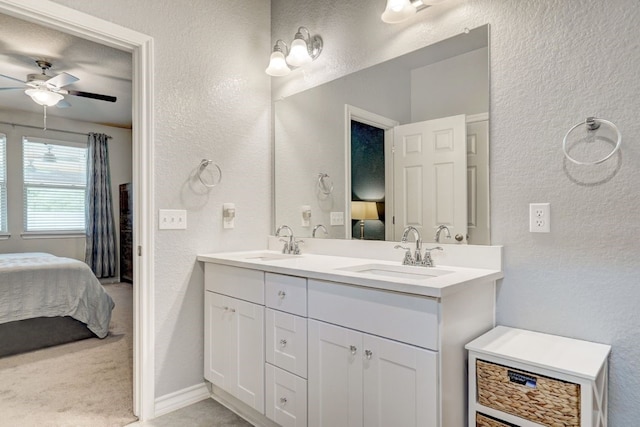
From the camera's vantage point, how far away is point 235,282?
6.84 ft

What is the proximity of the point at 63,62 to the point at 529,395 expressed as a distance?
4.30 meters

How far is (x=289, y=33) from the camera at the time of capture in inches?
104

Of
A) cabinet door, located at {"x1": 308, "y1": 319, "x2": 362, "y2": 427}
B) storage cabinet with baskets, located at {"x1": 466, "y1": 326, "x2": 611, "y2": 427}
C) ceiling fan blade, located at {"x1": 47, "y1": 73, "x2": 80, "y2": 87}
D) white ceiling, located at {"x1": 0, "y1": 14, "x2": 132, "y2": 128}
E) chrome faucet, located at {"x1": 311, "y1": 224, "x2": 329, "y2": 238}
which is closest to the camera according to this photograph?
storage cabinet with baskets, located at {"x1": 466, "y1": 326, "x2": 611, "y2": 427}

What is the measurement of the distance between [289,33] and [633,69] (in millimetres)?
1964

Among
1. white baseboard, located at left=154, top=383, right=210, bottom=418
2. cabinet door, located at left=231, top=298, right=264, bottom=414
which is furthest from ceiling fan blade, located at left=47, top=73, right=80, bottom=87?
white baseboard, located at left=154, top=383, right=210, bottom=418

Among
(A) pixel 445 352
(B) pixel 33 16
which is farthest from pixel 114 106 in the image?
(A) pixel 445 352

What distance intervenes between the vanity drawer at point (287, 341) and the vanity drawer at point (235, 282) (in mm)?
135

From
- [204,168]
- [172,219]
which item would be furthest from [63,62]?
[172,219]

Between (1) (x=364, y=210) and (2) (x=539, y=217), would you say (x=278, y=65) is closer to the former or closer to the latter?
(1) (x=364, y=210)

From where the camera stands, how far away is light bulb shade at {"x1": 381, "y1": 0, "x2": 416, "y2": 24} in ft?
6.18

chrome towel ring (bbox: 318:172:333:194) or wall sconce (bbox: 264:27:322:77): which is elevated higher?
wall sconce (bbox: 264:27:322:77)

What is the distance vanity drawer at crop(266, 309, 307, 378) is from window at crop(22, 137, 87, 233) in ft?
16.3

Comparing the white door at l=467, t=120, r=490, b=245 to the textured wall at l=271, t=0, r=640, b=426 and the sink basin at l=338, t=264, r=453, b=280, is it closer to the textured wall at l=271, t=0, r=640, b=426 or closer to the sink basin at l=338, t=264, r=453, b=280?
the textured wall at l=271, t=0, r=640, b=426

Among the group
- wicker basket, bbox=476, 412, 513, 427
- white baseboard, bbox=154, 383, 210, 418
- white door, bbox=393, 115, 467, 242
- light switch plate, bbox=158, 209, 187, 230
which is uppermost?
white door, bbox=393, 115, 467, 242
